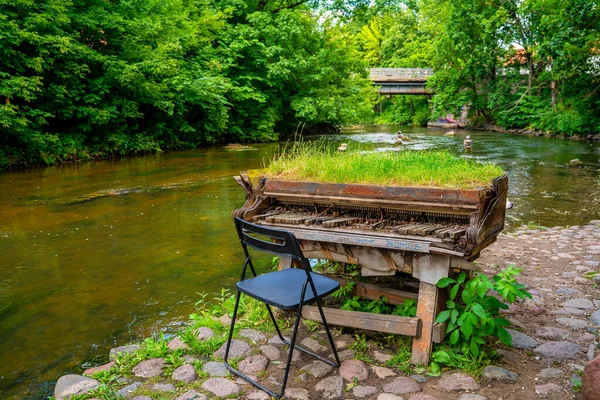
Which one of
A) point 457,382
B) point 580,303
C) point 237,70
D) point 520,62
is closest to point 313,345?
point 457,382

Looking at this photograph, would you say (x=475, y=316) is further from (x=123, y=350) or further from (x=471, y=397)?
(x=123, y=350)

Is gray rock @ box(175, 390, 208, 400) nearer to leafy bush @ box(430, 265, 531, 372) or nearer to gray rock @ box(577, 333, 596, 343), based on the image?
leafy bush @ box(430, 265, 531, 372)

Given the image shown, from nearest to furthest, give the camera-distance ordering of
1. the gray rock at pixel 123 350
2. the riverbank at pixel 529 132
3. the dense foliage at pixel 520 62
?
1. the gray rock at pixel 123 350
2. the dense foliage at pixel 520 62
3. the riverbank at pixel 529 132

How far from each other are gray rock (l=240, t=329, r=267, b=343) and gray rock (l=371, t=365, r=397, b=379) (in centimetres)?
88

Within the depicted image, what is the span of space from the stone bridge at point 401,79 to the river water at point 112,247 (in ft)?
90.3

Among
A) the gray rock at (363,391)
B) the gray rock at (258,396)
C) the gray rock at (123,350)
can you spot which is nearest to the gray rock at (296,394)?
the gray rock at (258,396)

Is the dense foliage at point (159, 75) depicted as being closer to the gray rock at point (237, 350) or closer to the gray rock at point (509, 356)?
the gray rock at point (237, 350)

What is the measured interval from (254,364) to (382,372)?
2.73 ft

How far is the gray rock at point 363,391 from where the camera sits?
271cm

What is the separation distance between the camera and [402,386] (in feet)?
9.03

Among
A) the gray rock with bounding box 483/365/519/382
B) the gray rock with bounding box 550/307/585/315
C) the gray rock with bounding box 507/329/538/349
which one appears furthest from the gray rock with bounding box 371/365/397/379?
the gray rock with bounding box 550/307/585/315

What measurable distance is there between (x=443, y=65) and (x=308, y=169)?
3392 centimetres

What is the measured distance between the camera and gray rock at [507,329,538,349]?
3.19 m

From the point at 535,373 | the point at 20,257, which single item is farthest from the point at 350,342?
the point at 20,257
